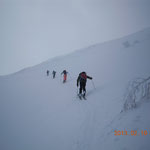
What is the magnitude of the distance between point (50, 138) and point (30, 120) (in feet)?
7.82

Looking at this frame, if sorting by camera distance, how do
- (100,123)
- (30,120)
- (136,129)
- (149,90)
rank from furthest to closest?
1. (30,120)
2. (100,123)
3. (149,90)
4. (136,129)

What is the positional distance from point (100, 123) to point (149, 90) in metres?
2.00

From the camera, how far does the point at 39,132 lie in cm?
473

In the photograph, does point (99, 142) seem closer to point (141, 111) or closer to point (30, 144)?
point (141, 111)

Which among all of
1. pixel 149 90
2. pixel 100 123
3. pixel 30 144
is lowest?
pixel 30 144

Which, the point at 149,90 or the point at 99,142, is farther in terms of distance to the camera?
the point at 149,90

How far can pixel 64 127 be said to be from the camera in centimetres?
452

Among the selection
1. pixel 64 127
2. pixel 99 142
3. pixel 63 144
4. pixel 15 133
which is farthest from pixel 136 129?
pixel 15 133

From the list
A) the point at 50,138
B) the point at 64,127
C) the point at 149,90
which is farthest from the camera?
the point at 64,127

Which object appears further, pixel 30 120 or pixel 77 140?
pixel 30 120

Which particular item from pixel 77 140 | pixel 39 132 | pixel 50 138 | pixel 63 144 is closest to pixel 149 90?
pixel 77 140

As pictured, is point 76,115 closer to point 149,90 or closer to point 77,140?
point 77,140

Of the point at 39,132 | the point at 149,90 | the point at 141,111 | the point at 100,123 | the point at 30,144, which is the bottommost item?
the point at 30,144

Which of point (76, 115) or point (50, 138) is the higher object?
point (76, 115)
